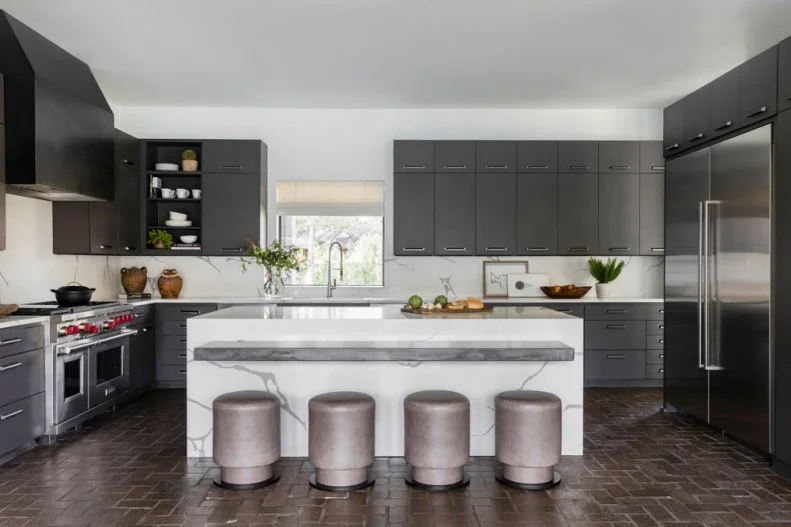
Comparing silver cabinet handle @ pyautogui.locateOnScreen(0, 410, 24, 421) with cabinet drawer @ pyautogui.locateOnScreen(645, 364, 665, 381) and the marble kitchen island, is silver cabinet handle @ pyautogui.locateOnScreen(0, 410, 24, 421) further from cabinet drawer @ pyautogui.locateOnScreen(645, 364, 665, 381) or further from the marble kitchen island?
cabinet drawer @ pyautogui.locateOnScreen(645, 364, 665, 381)

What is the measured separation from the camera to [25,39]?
4.29 m

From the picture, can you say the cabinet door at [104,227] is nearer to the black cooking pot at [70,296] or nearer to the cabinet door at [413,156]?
the black cooking pot at [70,296]

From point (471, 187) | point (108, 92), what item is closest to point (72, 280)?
point (108, 92)

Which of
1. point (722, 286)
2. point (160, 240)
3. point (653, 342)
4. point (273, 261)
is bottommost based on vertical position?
point (653, 342)

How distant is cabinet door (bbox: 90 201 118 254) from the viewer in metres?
5.42

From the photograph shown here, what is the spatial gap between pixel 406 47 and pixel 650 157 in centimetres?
316

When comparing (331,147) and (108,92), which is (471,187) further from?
(108,92)

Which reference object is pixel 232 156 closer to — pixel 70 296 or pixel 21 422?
pixel 70 296

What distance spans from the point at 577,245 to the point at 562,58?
83.2 inches

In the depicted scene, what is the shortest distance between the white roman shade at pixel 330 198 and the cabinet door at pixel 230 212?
0.45 m

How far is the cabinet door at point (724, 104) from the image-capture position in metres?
4.17

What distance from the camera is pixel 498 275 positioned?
262 inches

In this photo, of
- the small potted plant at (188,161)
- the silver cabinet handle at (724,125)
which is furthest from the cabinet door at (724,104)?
the small potted plant at (188,161)

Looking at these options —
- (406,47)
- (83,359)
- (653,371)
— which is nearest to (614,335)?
(653,371)
